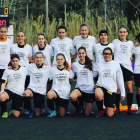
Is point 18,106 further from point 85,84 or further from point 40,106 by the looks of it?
point 85,84

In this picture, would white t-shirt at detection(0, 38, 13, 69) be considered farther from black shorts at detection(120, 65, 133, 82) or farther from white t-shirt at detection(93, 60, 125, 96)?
black shorts at detection(120, 65, 133, 82)

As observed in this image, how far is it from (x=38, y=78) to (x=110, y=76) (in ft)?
4.26

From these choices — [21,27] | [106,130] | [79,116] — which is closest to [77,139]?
[106,130]

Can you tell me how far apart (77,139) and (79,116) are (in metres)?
2.07

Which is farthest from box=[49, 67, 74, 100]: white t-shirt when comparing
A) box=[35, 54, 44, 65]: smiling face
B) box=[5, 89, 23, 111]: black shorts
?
box=[5, 89, 23, 111]: black shorts

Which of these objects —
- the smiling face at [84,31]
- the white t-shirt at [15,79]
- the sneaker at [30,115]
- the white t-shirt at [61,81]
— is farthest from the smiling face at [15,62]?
the smiling face at [84,31]

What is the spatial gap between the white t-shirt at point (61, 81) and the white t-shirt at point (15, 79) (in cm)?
54

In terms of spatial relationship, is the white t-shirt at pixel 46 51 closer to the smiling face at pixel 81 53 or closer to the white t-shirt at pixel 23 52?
the white t-shirt at pixel 23 52

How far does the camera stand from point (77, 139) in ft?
19.5

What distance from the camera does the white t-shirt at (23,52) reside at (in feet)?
27.3

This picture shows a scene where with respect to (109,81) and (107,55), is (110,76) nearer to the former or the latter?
(109,81)

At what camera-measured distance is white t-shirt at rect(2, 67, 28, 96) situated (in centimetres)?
789

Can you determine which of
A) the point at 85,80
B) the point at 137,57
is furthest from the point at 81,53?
the point at 137,57

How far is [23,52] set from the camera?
27.3 ft
